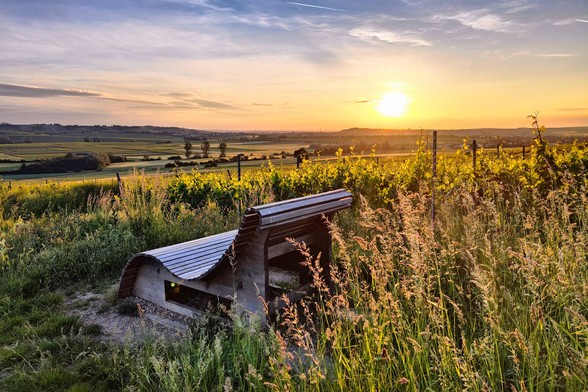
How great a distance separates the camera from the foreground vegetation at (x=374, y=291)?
2359 millimetres

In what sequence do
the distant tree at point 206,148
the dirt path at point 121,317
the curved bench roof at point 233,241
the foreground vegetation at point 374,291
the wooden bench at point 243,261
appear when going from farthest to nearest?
the distant tree at point 206,148, the dirt path at point 121,317, the wooden bench at point 243,261, the curved bench roof at point 233,241, the foreground vegetation at point 374,291

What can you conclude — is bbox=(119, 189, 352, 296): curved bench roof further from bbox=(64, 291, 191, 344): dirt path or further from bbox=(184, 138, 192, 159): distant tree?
bbox=(184, 138, 192, 159): distant tree

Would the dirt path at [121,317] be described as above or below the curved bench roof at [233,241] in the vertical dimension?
below

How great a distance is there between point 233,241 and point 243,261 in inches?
15.1

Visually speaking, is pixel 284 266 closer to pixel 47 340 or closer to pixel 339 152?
pixel 47 340

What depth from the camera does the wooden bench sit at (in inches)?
135

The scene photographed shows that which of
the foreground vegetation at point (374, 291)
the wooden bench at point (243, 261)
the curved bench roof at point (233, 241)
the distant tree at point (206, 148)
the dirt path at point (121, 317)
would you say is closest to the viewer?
the foreground vegetation at point (374, 291)

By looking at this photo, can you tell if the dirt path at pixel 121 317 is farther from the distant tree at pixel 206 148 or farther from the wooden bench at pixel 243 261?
the distant tree at pixel 206 148

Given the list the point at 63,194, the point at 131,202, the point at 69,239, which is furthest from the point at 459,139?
the point at 63,194

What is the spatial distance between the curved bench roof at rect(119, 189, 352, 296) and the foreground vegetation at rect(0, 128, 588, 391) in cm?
41

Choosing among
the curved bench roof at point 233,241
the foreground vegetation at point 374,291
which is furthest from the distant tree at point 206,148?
the curved bench roof at point 233,241

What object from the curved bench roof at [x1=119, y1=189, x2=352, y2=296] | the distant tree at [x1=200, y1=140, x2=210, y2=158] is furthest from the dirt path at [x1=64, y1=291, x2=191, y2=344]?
the distant tree at [x1=200, y1=140, x2=210, y2=158]

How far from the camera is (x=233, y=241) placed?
131 inches

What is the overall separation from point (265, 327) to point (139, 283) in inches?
70.2
